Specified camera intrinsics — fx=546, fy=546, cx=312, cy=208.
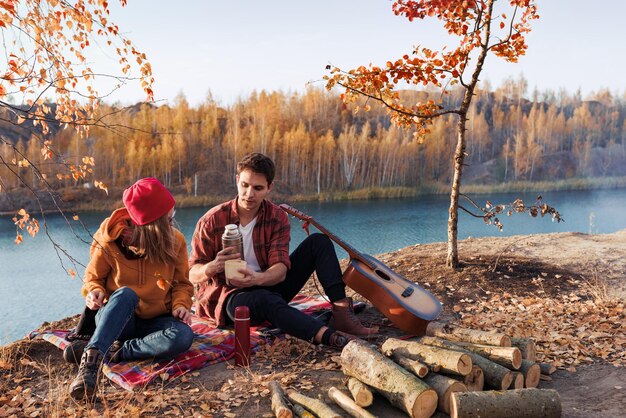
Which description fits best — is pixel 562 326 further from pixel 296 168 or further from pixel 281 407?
pixel 296 168

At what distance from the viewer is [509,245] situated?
7426 millimetres

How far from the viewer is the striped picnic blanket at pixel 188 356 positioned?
3133 mm

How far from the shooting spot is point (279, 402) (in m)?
2.71

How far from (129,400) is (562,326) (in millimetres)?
3111

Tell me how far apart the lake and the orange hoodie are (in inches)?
126

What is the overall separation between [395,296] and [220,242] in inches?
51.6

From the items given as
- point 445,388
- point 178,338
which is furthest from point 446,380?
point 178,338

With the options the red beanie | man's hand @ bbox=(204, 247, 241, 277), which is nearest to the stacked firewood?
man's hand @ bbox=(204, 247, 241, 277)

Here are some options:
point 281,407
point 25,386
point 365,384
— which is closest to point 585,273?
point 365,384

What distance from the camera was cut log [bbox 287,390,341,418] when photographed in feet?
→ 8.39

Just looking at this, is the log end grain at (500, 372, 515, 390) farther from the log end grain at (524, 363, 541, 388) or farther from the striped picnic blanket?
the striped picnic blanket

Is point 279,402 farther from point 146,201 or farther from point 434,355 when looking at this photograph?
point 146,201

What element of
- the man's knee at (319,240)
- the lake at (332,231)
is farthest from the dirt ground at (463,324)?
the lake at (332,231)

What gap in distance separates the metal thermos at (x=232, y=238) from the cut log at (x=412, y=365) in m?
1.18
